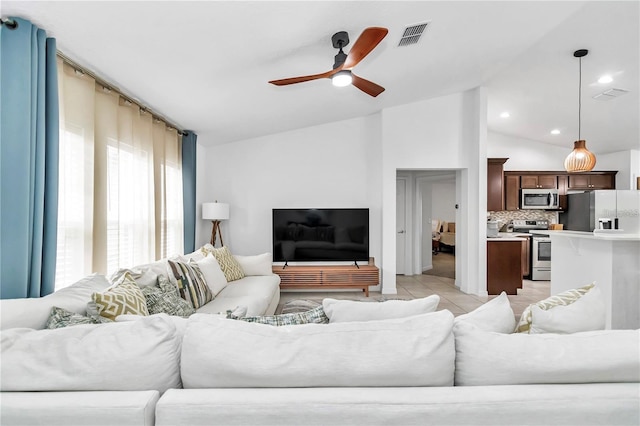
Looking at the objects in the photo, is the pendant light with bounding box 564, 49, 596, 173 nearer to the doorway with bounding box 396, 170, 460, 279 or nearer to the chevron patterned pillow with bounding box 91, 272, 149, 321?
the doorway with bounding box 396, 170, 460, 279

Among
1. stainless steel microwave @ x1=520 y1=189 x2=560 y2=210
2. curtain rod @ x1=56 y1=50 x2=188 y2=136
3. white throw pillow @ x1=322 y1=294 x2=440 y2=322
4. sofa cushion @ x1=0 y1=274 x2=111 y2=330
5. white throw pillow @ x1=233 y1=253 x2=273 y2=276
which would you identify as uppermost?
curtain rod @ x1=56 y1=50 x2=188 y2=136

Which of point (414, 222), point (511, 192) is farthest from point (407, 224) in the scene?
point (511, 192)

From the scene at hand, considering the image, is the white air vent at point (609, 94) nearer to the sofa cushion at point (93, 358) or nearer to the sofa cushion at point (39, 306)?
the sofa cushion at point (93, 358)

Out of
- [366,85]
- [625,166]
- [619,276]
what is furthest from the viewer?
[625,166]

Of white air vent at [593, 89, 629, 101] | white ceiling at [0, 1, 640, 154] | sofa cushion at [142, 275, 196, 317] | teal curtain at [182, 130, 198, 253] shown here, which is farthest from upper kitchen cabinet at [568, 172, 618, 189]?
sofa cushion at [142, 275, 196, 317]

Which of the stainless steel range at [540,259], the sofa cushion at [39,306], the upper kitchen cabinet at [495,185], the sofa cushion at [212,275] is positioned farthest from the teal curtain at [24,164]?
the stainless steel range at [540,259]

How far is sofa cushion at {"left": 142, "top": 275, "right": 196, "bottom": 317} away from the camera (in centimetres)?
207

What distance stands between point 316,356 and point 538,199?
690 cm

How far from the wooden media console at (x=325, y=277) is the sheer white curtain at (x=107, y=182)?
170cm

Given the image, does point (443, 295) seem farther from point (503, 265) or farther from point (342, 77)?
point (342, 77)

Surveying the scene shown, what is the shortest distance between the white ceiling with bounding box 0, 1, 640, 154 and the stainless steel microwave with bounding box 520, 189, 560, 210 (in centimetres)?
137

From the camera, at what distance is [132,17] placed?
1898mm

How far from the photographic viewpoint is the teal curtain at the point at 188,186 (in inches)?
169

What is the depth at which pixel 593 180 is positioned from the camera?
6422 millimetres
